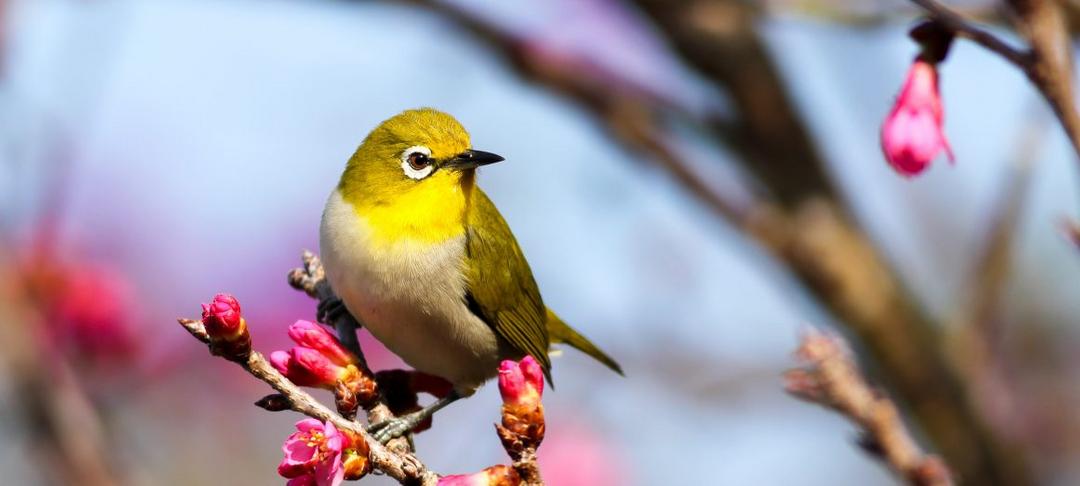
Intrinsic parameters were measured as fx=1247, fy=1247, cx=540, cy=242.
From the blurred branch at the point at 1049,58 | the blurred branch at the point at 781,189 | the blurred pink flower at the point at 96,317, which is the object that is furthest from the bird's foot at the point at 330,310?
the blurred branch at the point at 1049,58

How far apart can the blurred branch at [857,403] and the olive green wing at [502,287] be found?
152 centimetres

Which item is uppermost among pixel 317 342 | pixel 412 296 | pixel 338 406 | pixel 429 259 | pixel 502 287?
pixel 502 287

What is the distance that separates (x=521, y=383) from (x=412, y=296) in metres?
1.24

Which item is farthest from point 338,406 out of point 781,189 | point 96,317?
point 781,189

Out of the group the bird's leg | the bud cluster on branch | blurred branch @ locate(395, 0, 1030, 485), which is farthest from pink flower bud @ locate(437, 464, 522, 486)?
blurred branch @ locate(395, 0, 1030, 485)

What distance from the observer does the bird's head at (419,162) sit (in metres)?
4.06

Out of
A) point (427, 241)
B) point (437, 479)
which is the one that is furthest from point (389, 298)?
point (437, 479)

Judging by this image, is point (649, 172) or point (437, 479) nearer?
point (437, 479)

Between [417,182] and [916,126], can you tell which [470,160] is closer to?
[417,182]

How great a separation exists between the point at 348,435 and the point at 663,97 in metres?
3.46

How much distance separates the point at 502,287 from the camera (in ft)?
13.8

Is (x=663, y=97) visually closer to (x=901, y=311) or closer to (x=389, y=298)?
(x=901, y=311)

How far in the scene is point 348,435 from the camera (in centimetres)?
256

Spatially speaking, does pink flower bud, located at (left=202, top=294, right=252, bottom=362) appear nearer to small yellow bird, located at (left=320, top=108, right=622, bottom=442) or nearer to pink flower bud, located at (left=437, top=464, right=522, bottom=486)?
pink flower bud, located at (left=437, top=464, right=522, bottom=486)
